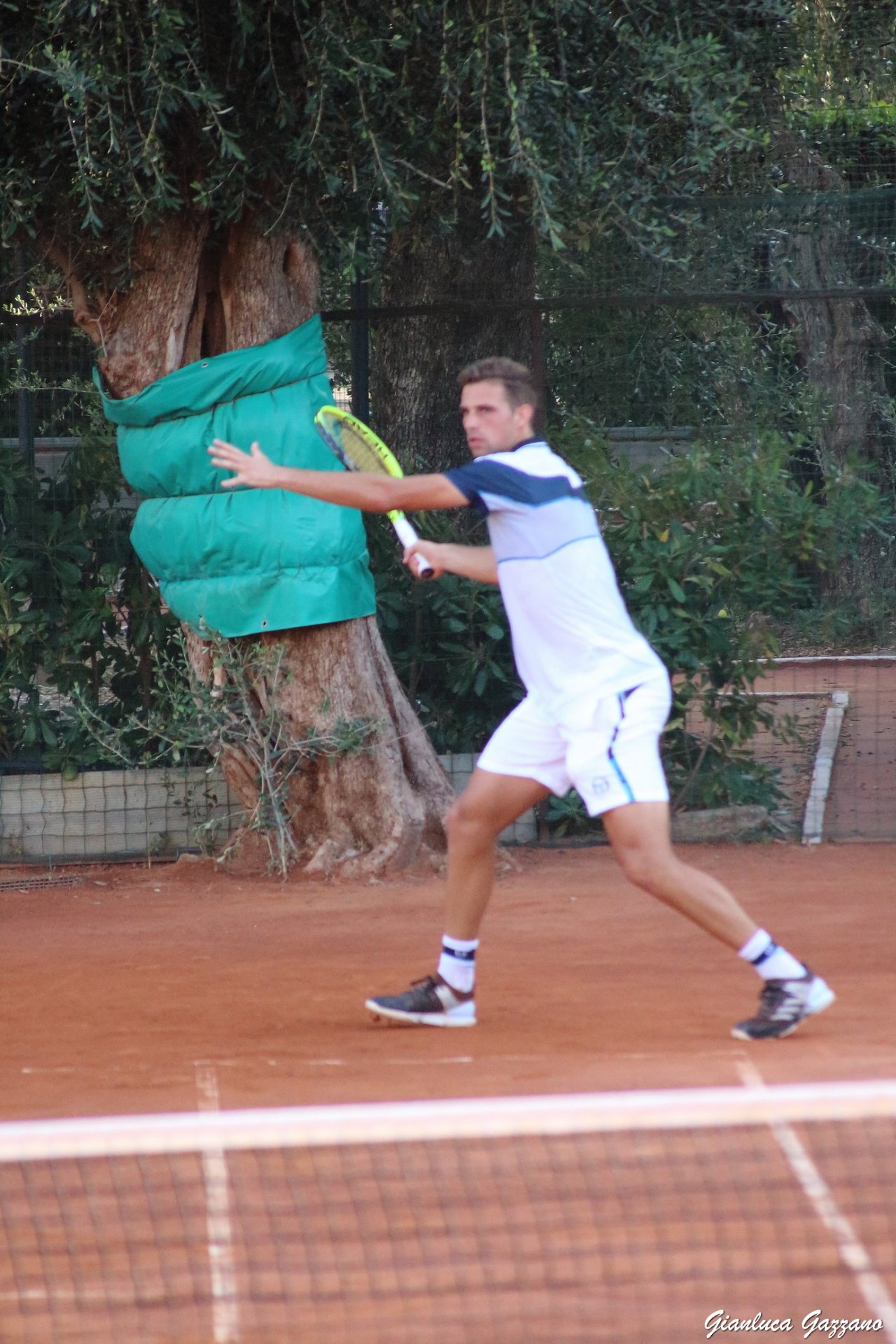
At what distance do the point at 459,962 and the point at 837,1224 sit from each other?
5.64 ft

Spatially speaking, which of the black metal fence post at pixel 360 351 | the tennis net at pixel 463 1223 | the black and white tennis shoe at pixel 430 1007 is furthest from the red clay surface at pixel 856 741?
the tennis net at pixel 463 1223

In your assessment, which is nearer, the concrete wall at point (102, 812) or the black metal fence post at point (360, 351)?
Result: the concrete wall at point (102, 812)

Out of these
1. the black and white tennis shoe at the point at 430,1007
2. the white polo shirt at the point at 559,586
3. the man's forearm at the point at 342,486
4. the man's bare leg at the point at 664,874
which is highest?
the man's forearm at the point at 342,486

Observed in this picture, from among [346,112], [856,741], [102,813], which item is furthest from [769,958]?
[856,741]

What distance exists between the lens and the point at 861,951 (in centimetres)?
550

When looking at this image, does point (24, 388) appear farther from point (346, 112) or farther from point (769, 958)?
point (769, 958)

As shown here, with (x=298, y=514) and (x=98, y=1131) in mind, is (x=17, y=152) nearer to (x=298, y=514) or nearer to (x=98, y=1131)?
(x=298, y=514)

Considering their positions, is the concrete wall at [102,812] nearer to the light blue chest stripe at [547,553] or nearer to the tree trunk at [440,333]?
the tree trunk at [440,333]

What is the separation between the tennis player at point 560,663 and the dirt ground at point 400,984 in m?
0.40

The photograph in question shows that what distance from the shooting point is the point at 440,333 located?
27.1 ft

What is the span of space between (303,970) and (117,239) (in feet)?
10.9

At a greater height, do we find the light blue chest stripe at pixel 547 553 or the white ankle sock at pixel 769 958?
the light blue chest stripe at pixel 547 553

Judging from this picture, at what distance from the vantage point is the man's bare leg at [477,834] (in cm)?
454

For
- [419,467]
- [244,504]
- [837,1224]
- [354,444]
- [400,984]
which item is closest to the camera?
[837,1224]
